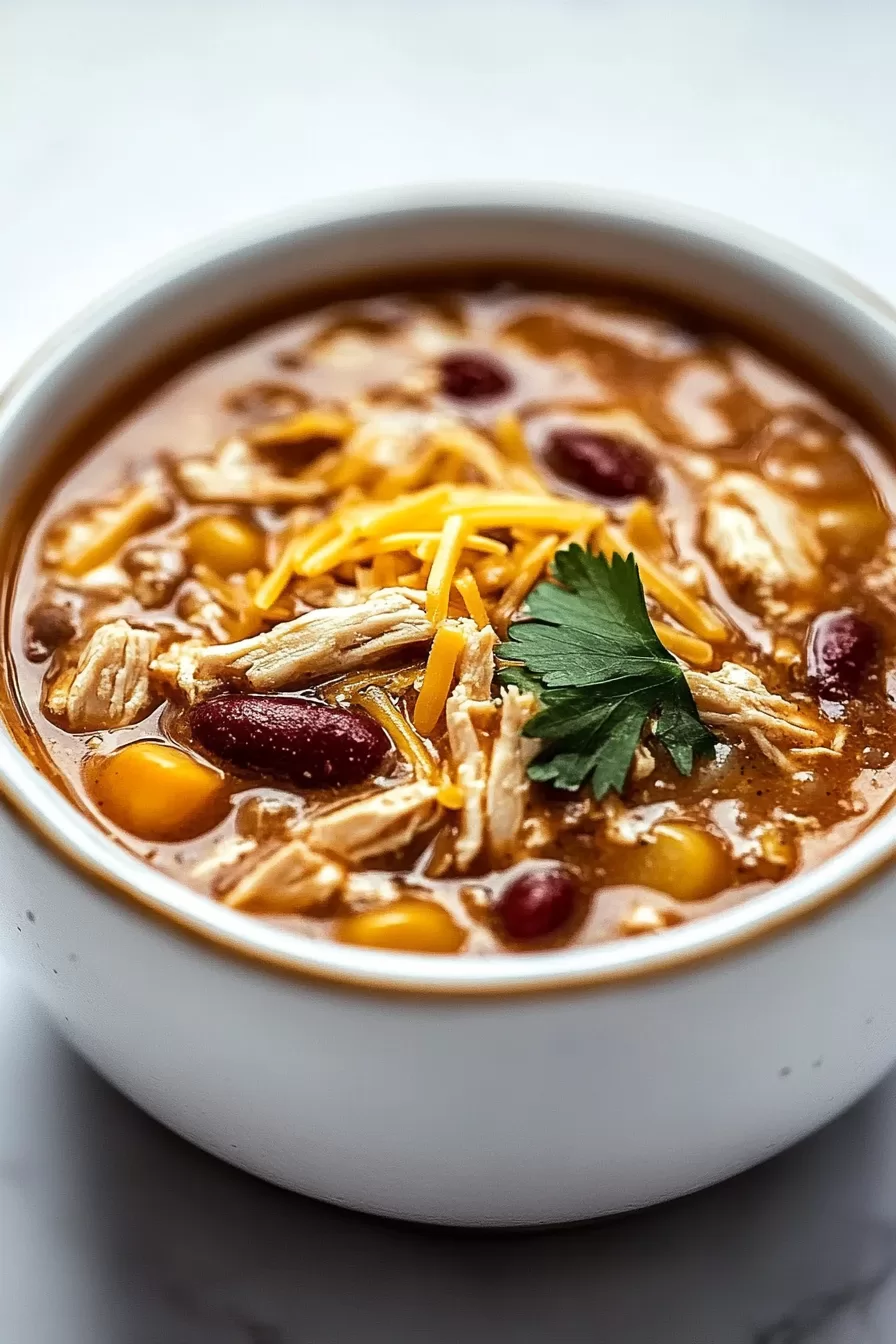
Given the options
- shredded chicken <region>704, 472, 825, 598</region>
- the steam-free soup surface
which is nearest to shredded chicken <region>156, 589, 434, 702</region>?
the steam-free soup surface

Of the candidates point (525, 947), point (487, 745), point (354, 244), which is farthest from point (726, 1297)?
point (354, 244)

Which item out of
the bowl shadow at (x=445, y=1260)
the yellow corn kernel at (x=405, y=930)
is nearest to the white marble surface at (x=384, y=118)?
the bowl shadow at (x=445, y=1260)

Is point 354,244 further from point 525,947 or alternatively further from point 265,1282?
point 265,1282

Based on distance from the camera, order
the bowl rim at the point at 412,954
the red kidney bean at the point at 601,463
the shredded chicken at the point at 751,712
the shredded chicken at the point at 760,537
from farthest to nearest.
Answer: the red kidney bean at the point at 601,463, the shredded chicken at the point at 760,537, the shredded chicken at the point at 751,712, the bowl rim at the point at 412,954

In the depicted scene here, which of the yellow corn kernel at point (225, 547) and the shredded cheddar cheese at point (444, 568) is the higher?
the yellow corn kernel at point (225, 547)

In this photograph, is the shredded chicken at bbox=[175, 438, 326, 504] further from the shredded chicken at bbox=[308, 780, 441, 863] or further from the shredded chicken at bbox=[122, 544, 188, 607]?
the shredded chicken at bbox=[308, 780, 441, 863]

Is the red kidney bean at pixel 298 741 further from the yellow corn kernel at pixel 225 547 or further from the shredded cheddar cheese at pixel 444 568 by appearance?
the yellow corn kernel at pixel 225 547

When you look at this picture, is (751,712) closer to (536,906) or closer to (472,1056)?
(536,906)
